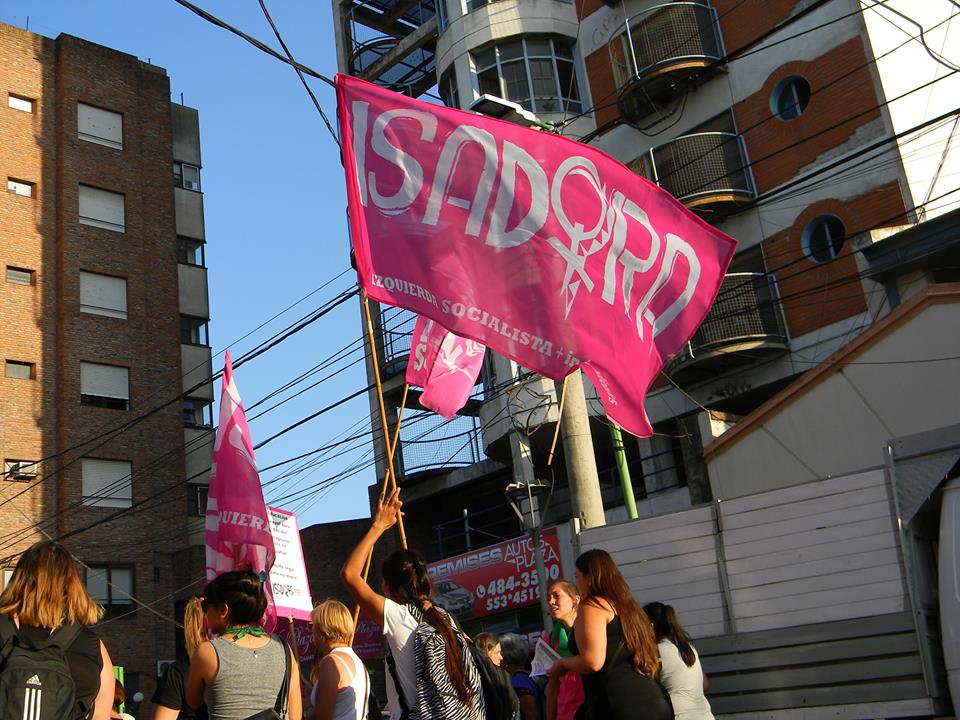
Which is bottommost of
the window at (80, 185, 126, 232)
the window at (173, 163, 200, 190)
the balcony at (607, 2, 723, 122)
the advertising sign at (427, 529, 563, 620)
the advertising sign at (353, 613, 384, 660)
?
the advertising sign at (353, 613, 384, 660)

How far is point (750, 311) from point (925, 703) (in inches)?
657

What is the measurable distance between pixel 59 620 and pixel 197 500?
118ft

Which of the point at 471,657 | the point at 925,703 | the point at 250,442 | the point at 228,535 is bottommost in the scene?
the point at 925,703

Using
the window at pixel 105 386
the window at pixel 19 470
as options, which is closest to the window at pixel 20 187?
the window at pixel 105 386

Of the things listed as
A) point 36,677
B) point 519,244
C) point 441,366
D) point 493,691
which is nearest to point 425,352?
point 441,366

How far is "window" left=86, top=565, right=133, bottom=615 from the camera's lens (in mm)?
35406

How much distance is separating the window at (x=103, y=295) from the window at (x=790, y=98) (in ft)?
77.9

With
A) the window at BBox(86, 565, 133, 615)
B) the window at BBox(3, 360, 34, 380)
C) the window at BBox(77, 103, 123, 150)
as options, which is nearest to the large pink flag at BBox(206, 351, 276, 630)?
the window at BBox(86, 565, 133, 615)

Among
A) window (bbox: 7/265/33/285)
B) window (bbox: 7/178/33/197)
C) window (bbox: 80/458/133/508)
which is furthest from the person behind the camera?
window (bbox: 7/178/33/197)

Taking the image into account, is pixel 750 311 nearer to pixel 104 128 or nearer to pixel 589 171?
pixel 589 171

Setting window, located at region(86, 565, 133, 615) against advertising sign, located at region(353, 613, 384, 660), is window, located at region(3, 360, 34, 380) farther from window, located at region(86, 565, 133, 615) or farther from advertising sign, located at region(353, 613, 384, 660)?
advertising sign, located at region(353, 613, 384, 660)

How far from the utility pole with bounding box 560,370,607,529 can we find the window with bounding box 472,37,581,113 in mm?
16739

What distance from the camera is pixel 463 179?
331 inches

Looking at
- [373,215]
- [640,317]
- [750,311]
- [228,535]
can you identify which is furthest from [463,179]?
[750,311]
